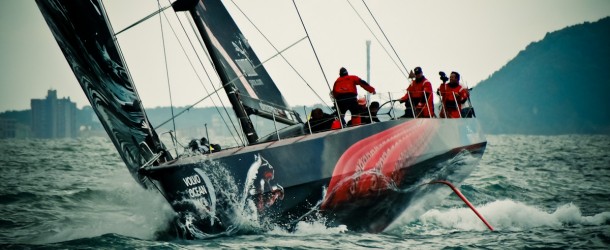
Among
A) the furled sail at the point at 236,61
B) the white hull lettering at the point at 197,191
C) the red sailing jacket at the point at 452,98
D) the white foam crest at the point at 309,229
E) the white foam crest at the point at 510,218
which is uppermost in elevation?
the furled sail at the point at 236,61

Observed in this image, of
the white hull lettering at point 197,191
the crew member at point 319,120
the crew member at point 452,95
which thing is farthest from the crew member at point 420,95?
the white hull lettering at point 197,191

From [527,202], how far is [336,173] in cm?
627

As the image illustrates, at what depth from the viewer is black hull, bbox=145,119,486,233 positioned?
7250mm

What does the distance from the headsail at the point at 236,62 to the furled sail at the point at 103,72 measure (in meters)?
1.52

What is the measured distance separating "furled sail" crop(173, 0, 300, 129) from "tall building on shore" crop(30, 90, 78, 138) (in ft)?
530

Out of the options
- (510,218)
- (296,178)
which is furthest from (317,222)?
(510,218)

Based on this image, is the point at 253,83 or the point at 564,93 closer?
the point at 253,83

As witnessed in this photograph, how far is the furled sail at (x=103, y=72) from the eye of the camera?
7.92 meters

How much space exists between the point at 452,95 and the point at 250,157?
4881 millimetres

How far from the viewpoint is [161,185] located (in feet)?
24.5

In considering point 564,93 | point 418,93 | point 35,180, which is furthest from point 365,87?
point 564,93

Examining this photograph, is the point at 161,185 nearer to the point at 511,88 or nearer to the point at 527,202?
the point at 527,202

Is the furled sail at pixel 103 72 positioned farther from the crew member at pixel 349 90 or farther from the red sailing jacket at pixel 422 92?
the red sailing jacket at pixel 422 92

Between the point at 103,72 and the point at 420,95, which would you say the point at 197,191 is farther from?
the point at 420,95
